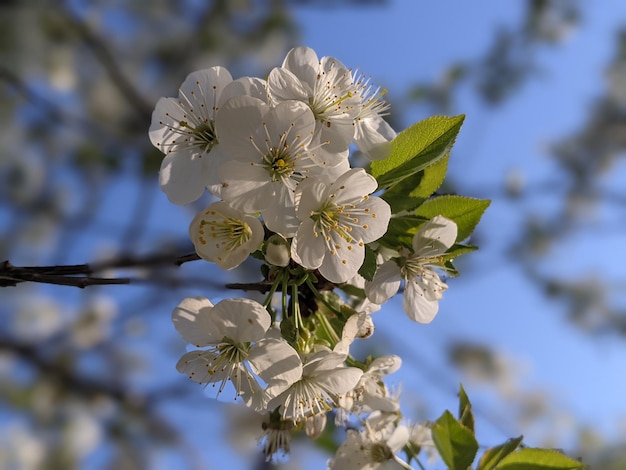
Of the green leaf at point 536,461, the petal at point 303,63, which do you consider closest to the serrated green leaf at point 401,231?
the petal at point 303,63

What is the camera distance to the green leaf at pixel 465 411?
728 millimetres

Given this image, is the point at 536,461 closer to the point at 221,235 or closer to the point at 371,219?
the point at 371,219

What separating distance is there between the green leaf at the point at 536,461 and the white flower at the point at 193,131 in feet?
1.66

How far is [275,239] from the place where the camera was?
1.93 feet

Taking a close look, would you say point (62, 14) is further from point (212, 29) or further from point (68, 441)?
point (68, 441)

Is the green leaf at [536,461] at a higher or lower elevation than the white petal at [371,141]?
lower

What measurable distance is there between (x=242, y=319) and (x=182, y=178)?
181 mm

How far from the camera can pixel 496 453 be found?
0.73m

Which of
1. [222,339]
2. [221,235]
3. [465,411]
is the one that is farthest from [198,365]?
[465,411]

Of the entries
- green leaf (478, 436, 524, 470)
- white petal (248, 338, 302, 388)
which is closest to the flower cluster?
white petal (248, 338, 302, 388)

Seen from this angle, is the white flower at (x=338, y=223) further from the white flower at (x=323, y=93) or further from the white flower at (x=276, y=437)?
the white flower at (x=276, y=437)

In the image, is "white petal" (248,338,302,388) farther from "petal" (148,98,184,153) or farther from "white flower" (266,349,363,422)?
"petal" (148,98,184,153)

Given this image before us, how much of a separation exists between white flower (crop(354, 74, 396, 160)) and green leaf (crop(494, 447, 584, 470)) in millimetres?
421

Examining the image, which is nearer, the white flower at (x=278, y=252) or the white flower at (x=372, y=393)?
the white flower at (x=278, y=252)
